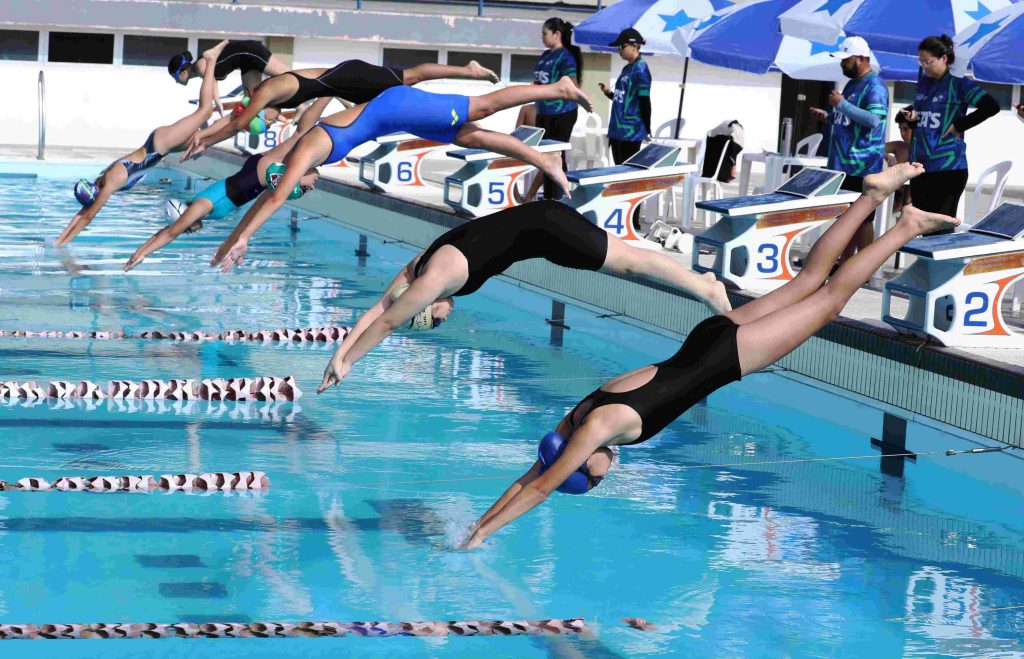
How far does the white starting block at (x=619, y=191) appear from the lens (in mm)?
10852

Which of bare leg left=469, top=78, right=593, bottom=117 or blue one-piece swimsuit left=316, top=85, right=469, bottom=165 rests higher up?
bare leg left=469, top=78, right=593, bottom=117

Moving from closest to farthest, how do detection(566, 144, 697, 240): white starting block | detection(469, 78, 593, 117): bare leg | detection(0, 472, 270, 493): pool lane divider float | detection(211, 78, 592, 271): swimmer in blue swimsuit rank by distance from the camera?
1. detection(0, 472, 270, 493): pool lane divider float
2. detection(211, 78, 592, 271): swimmer in blue swimsuit
3. detection(469, 78, 593, 117): bare leg
4. detection(566, 144, 697, 240): white starting block

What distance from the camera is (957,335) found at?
707cm

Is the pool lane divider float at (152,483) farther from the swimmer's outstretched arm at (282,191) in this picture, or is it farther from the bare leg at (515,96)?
the bare leg at (515,96)

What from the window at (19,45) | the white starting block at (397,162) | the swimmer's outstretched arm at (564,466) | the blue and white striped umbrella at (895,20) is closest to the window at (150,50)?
the window at (19,45)

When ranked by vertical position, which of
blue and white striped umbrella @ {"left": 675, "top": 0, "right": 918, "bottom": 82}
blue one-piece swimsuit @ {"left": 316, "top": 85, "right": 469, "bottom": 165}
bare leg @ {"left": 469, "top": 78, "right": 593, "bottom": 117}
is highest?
blue and white striped umbrella @ {"left": 675, "top": 0, "right": 918, "bottom": 82}

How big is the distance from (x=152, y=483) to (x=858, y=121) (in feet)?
17.2

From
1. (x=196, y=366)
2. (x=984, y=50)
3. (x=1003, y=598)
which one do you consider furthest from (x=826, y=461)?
(x=196, y=366)

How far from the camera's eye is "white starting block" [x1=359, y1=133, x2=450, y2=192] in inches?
593

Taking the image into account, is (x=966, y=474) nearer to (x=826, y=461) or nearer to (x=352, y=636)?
(x=826, y=461)

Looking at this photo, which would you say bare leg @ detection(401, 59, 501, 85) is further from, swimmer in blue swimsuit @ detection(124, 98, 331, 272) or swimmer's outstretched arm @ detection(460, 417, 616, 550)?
swimmer's outstretched arm @ detection(460, 417, 616, 550)

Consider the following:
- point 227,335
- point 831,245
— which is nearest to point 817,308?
point 831,245

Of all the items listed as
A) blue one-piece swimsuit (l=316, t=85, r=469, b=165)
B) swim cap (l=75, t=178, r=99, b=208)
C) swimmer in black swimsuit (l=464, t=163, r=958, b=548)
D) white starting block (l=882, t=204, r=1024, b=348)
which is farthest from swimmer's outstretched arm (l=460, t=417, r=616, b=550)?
swim cap (l=75, t=178, r=99, b=208)

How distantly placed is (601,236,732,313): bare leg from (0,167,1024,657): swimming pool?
1.00m
